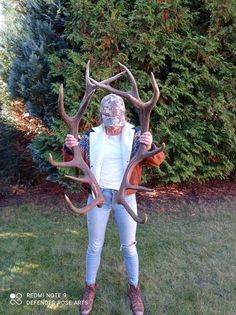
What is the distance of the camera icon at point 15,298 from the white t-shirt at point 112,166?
145 centimetres

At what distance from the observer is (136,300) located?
355cm

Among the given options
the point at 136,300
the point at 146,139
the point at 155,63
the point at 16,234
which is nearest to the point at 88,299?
the point at 136,300

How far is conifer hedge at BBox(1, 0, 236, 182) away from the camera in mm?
5758

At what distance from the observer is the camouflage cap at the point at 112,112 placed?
3084 mm

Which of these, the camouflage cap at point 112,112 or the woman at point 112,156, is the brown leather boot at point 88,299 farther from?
the camouflage cap at point 112,112

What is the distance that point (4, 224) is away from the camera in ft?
18.2

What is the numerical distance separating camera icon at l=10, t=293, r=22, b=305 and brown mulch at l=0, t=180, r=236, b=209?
→ 2.54 m

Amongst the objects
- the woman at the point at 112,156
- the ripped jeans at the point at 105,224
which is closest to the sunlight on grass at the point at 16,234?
the ripped jeans at the point at 105,224

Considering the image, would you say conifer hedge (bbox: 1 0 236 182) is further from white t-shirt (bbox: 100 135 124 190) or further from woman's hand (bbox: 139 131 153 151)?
woman's hand (bbox: 139 131 153 151)

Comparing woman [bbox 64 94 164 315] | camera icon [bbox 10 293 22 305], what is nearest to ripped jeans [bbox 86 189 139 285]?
woman [bbox 64 94 164 315]

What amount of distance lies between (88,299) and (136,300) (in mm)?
432

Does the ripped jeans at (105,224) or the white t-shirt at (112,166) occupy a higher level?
the white t-shirt at (112,166)

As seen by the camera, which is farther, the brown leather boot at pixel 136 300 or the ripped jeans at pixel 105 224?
the brown leather boot at pixel 136 300

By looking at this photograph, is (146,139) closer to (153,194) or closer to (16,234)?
(16,234)
